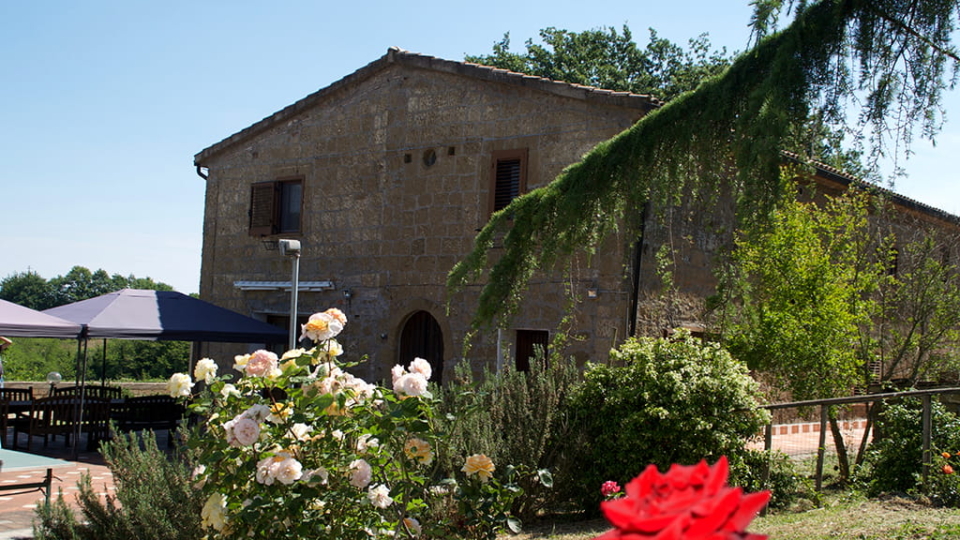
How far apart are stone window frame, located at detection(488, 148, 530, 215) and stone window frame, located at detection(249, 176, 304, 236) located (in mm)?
4336

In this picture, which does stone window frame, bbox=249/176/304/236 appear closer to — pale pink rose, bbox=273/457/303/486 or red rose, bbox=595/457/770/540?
pale pink rose, bbox=273/457/303/486

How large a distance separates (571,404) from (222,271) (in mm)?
11010

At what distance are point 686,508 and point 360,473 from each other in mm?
3152

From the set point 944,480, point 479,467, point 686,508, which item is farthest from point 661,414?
point 686,508

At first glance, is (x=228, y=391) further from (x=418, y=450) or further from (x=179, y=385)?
(x=418, y=450)

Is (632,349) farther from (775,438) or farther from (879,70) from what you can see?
(879,70)

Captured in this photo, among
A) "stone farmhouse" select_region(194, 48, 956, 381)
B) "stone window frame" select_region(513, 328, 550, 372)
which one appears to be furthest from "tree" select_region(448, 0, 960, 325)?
"stone window frame" select_region(513, 328, 550, 372)

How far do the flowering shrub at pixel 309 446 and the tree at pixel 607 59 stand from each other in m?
25.1

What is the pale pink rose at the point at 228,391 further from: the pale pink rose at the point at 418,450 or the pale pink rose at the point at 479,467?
the pale pink rose at the point at 479,467

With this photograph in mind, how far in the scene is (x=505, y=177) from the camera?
13.6 meters

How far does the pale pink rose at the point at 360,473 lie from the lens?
411 centimetres

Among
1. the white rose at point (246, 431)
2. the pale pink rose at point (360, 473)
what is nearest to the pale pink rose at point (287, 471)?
the white rose at point (246, 431)

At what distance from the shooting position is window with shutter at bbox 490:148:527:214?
44.0ft

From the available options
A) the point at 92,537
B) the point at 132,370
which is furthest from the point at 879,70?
the point at 132,370
